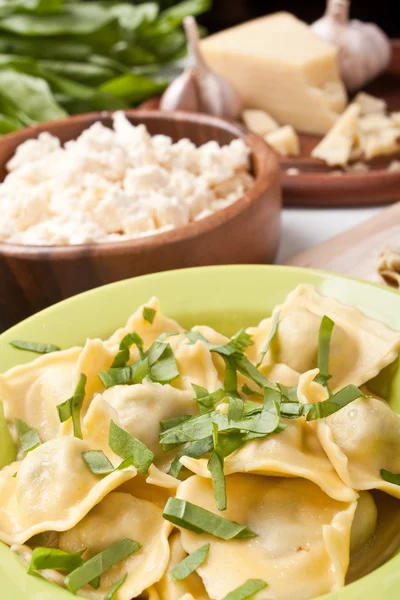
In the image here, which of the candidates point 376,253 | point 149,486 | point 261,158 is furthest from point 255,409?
point 261,158

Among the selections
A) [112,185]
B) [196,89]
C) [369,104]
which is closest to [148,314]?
[112,185]

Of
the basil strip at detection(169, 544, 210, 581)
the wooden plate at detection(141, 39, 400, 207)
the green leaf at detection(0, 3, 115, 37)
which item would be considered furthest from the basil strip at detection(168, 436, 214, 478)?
the green leaf at detection(0, 3, 115, 37)

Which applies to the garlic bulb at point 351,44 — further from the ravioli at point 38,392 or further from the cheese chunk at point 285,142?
the ravioli at point 38,392

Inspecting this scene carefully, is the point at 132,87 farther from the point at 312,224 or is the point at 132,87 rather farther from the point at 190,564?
the point at 190,564

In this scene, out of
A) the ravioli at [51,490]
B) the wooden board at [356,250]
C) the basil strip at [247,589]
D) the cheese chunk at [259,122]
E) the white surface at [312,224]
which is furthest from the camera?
the cheese chunk at [259,122]

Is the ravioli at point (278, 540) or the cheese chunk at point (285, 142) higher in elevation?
the ravioli at point (278, 540)

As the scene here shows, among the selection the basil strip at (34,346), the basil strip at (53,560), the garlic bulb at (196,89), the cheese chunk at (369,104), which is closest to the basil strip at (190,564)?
the basil strip at (53,560)
